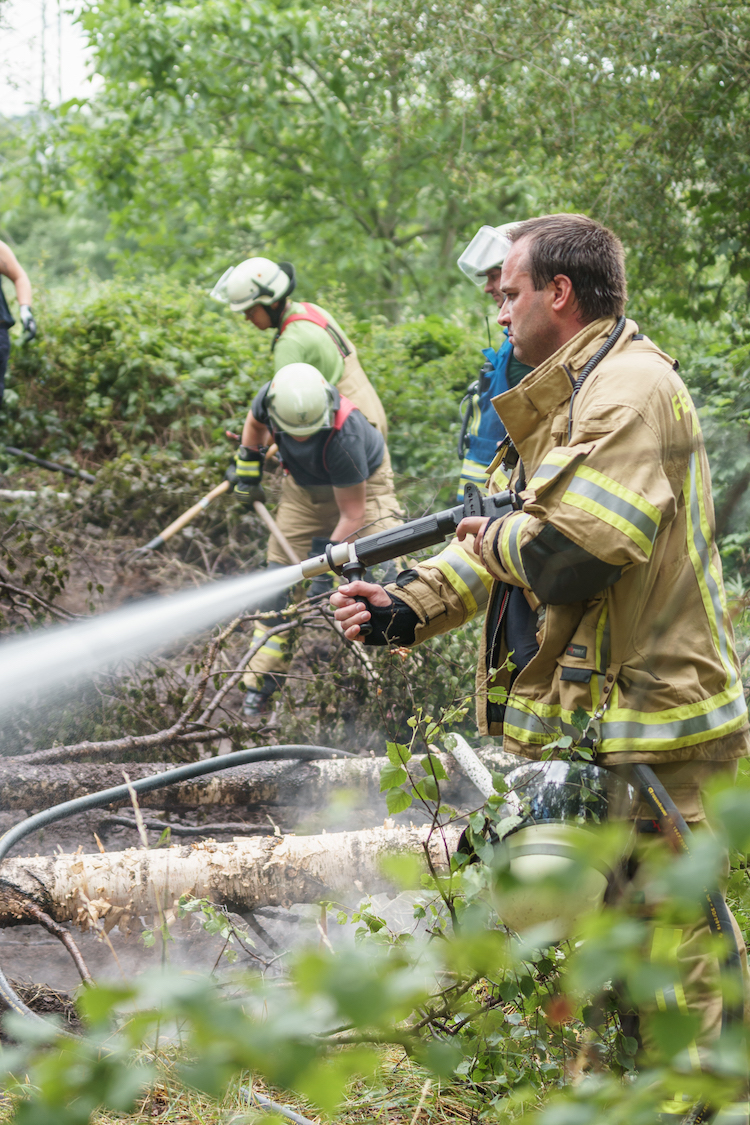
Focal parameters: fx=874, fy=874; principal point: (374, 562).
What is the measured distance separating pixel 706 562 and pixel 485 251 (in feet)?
9.12

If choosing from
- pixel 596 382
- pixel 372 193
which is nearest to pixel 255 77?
pixel 372 193

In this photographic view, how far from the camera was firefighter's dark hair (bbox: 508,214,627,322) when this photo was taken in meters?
2.06

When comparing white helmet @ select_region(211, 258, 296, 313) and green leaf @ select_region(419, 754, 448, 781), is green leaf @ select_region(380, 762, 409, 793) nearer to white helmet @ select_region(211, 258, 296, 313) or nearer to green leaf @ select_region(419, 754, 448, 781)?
green leaf @ select_region(419, 754, 448, 781)

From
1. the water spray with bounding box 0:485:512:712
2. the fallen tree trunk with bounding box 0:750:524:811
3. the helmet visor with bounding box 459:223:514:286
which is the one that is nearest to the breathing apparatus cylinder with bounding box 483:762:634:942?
the water spray with bounding box 0:485:512:712

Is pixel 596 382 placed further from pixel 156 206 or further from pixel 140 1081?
pixel 156 206

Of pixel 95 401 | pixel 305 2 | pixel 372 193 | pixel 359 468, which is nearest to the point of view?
pixel 359 468

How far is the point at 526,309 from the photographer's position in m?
2.11

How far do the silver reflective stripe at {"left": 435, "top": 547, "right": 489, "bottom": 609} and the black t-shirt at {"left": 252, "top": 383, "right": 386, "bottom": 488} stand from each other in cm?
267

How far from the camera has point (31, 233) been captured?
23.7 m

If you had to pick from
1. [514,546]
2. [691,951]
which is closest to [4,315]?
[514,546]

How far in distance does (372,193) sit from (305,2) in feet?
7.98

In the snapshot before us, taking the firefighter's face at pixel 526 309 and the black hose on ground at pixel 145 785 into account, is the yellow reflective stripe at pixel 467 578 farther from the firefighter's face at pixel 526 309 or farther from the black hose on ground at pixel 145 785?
the black hose on ground at pixel 145 785

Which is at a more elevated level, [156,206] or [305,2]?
[305,2]

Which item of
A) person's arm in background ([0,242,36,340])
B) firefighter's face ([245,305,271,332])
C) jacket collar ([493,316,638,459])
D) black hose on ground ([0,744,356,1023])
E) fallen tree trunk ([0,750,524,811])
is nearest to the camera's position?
jacket collar ([493,316,638,459])
